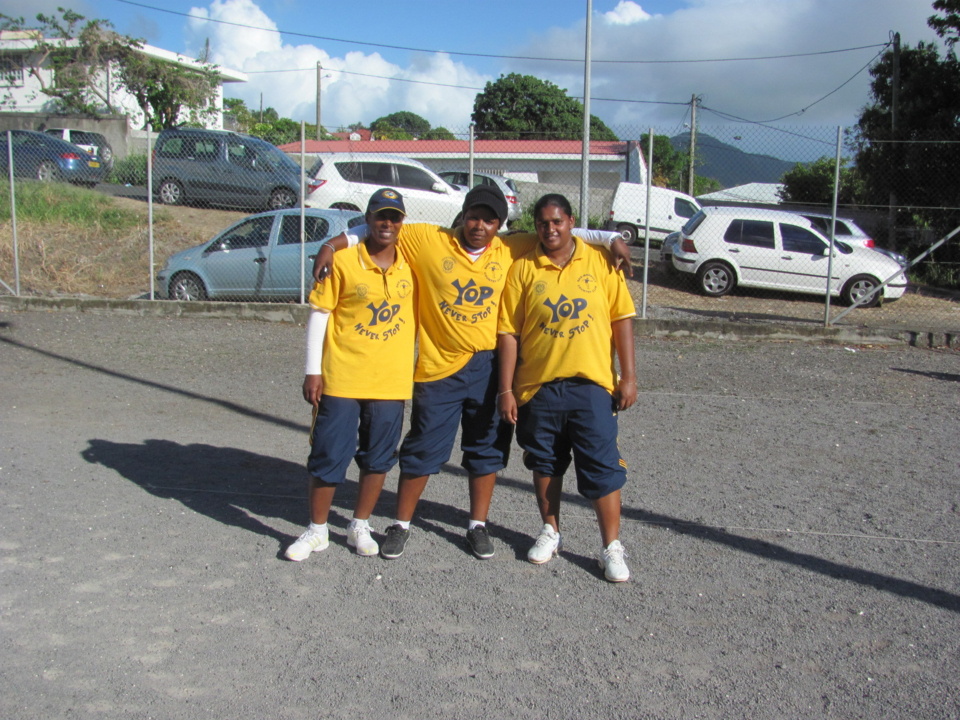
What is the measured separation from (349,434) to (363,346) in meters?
0.41

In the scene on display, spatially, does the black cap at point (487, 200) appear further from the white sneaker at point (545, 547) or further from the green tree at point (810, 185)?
the green tree at point (810, 185)

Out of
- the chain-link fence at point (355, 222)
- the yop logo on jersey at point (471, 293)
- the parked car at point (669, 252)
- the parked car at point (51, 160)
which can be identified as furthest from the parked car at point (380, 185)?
the yop logo on jersey at point (471, 293)

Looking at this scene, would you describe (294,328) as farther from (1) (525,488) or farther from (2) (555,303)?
(2) (555,303)

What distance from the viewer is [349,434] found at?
396cm

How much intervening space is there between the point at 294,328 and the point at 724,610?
303 inches

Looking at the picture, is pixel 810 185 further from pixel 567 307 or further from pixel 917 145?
pixel 567 307

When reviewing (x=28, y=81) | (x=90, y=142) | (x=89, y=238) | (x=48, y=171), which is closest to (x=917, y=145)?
(x=89, y=238)

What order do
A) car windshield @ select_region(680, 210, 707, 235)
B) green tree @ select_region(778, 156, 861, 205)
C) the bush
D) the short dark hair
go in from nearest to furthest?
the short dark hair
car windshield @ select_region(680, 210, 707, 235)
the bush
green tree @ select_region(778, 156, 861, 205)

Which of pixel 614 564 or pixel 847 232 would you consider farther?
pixel 847 232

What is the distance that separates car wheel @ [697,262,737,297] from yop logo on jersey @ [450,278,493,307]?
9.82 meters

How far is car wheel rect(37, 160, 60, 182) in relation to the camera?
1577cm

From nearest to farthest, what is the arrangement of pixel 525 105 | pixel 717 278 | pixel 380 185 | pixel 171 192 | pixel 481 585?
pixel 481 585 → pixel 717 278 → pixel 171 192 → pixel 380 185 → pixel 525 105

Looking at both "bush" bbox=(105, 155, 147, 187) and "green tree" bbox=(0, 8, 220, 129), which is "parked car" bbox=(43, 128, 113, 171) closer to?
"bush" bbox=(105, 155, 147, 187)

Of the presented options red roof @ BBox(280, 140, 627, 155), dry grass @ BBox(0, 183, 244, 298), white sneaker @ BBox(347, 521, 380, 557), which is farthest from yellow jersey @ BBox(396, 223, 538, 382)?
red roof @ BBox(280, 140, 627, 155)
